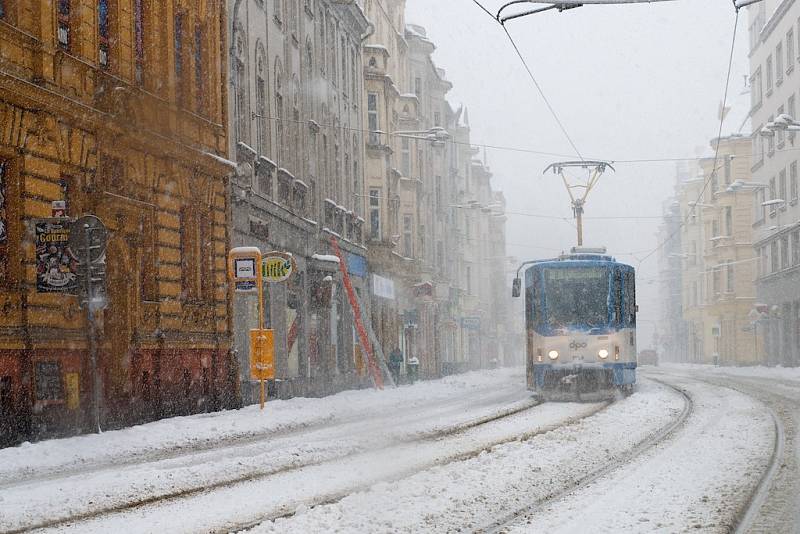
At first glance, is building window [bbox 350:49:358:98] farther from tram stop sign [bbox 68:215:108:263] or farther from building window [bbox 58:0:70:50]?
tram stop sign [bbox 68:215:108:263]

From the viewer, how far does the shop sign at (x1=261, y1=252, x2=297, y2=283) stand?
22875mm

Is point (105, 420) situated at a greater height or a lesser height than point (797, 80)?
lesser

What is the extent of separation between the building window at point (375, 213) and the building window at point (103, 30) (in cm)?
2512

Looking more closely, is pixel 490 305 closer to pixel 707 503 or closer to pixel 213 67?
pixel 213 67

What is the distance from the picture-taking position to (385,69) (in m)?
45.4

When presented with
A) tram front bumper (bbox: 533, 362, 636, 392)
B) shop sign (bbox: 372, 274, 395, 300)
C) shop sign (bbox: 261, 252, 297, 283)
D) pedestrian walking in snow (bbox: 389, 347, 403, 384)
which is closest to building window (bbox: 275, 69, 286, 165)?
shop sign (bbox: 261, 252, 297, 283)

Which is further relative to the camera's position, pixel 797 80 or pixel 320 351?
pixel 797 80

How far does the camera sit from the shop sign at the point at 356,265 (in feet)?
125

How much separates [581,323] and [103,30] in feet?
37.0

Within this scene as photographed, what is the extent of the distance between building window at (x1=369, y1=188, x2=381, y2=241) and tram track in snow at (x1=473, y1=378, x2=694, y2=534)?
2610 centimetres

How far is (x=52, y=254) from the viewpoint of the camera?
15.8 metres

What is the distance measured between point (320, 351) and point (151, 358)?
47.8 feet

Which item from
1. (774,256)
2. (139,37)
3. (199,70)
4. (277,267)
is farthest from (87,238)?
(774,256)

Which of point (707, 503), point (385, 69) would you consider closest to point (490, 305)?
point (385, 69)
